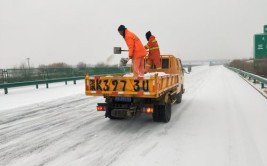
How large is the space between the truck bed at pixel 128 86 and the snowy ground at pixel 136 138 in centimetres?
95

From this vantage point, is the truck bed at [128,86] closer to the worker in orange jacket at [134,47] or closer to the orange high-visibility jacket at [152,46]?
the worker in orange jacket at [134,47]

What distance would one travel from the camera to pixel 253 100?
10.9 m

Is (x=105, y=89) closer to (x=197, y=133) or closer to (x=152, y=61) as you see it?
(x=197, y=133)

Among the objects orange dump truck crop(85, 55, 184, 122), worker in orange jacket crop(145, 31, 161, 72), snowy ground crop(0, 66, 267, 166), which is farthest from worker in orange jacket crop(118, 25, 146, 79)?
snowy ground crop(0, 66, 267, 166)

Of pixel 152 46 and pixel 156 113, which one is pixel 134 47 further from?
pixel 156 113

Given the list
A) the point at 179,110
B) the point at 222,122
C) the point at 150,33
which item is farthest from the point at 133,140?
the point at 150,33

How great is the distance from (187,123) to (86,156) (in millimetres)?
3418

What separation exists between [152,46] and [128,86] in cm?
297

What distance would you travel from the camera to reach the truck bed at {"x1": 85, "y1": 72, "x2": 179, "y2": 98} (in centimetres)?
633

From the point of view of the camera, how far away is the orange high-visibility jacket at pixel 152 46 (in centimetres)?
902

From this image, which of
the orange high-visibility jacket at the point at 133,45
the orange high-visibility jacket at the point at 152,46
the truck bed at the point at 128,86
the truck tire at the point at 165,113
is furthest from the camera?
the orange high-visibility jacket at the point at 152,46

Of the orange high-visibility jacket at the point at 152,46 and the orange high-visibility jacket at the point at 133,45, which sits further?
the orange high-visibility jacket at the point at 152,46

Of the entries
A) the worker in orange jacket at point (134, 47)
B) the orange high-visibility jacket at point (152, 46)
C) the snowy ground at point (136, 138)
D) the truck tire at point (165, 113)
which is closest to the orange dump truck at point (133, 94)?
the truck tire at point (165, 113)

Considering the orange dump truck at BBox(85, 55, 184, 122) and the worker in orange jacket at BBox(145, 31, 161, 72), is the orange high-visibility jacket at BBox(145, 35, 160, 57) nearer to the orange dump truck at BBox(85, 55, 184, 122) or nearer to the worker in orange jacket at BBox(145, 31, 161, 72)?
the worker in orange jacket at BBox(145, 31, 161, 72)
